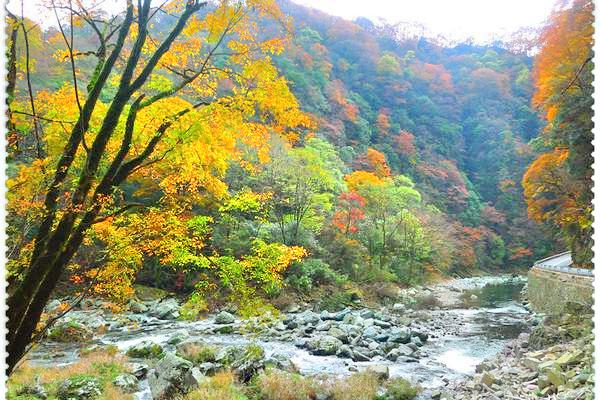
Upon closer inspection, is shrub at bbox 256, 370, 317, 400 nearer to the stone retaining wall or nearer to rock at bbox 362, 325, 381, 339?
rock at bbox 362, 325, 381, 339

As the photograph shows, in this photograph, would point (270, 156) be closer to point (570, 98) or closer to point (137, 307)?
point (137, 307)

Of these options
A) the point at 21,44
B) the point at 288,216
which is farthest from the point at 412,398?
the point at 288,216

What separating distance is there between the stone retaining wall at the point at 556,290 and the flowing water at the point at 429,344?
1.04 m

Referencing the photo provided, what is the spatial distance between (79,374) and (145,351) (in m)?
2.80

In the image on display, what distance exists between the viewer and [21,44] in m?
4.66

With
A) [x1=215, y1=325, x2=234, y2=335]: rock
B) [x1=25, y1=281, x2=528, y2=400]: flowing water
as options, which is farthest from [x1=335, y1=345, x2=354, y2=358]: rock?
[x1=215, y1=325, x2=234, y2=335]: rock

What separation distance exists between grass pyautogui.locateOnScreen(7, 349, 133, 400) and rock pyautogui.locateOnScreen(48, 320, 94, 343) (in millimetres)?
2611

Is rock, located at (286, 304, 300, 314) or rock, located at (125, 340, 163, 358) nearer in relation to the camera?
rock, located at (125, 340, 163, 358)

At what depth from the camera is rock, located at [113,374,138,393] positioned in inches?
354

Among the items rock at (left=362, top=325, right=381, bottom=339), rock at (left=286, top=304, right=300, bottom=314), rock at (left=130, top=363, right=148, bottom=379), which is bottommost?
rock at (left=286, top=304, right=300, bottom=314)

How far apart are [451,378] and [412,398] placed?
228cm

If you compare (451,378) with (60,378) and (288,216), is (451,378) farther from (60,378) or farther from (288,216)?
(288,216)

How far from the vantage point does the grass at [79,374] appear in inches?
325

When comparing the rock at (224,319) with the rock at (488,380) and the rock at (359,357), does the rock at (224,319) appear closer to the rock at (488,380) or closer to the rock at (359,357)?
the rock at (359,357)
